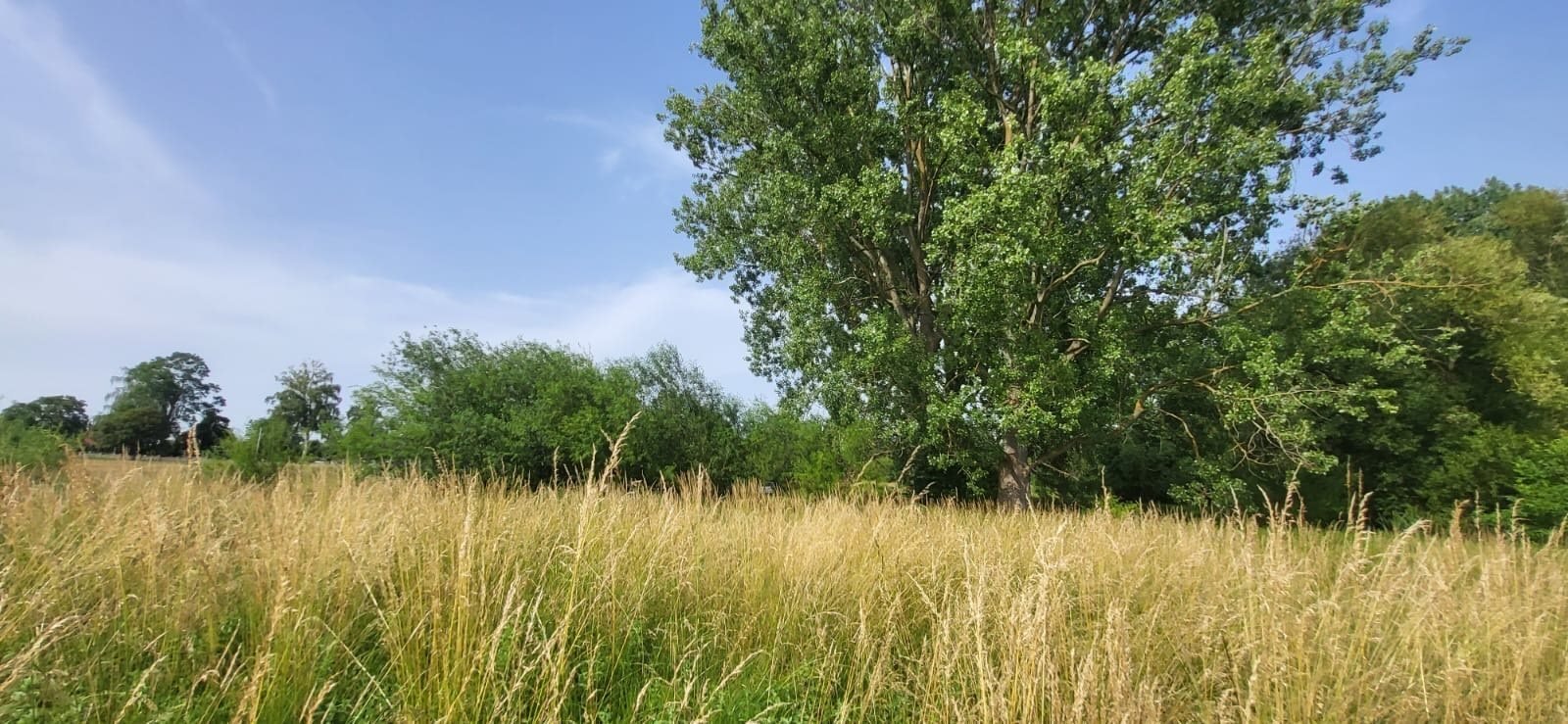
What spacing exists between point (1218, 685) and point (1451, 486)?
22.5 m

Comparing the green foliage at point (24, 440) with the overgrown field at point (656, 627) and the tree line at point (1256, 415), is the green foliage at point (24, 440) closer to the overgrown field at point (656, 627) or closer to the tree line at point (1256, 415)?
the tree line at point (1256, 415)

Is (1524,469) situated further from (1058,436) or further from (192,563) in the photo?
(192,563)

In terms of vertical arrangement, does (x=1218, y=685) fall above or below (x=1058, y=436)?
below

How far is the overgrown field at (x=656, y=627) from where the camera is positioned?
233 cm

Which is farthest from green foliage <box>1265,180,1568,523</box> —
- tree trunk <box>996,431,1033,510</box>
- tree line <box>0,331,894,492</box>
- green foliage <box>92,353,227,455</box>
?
green foliage <box>92,353,227,455</box>

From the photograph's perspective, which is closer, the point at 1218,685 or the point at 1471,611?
the point at 1218,685

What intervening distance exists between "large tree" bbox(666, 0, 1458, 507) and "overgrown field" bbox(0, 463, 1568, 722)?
7423 millimetres

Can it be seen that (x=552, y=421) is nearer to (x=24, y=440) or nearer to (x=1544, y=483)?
(x=24, y=440)

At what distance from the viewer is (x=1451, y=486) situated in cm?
1842

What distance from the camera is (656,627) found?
3455mm

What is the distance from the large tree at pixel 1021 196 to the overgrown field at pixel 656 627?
292 inches

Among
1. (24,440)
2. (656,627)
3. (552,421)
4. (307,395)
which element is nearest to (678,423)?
(552,421)

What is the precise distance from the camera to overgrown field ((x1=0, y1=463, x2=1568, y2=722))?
233 cm

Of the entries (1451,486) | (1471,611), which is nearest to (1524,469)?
(1451,486)
